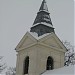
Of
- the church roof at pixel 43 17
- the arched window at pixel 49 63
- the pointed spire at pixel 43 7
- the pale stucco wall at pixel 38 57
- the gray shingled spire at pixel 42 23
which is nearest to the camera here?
the pale stucco wall at pixel 38 57

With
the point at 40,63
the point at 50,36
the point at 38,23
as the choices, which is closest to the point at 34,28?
the point at 38,23

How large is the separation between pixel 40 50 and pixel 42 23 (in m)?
2.63

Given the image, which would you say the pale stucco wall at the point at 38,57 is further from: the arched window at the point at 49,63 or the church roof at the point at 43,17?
the church roof at the point at 43,17

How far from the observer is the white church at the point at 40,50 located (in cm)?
1647

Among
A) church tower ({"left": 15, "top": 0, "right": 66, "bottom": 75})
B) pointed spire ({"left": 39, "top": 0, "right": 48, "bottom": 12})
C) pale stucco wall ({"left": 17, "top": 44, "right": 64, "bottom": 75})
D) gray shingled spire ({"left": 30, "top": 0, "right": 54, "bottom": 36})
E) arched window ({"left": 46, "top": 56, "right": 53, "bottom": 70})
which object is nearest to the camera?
pale stucco wall ({"left": 17, "top": 44, "right": 64, "bottom": 75})

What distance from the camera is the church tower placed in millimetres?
16469

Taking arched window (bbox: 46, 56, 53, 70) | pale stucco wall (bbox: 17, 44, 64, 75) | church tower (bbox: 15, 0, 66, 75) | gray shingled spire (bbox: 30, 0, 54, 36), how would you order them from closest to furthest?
1. pale stucco wall (bbox: 17, 44, 64, 75)
2. church tower (bbox: 15, 0, 66, 75)
3. arched window (bbox: 46, 56, 53, 70)
4. gray shingled spire (bbox: 30, 0, 54, 36)

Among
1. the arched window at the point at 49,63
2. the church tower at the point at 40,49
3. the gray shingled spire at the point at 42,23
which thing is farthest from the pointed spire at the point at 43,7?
the arched window at the point at 49,63

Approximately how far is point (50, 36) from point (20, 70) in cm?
355

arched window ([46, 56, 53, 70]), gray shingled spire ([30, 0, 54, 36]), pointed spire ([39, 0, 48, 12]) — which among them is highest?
pointed spire ([39, 0, 48, 12])

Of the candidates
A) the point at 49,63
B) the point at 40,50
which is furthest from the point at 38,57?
the point at 49,63

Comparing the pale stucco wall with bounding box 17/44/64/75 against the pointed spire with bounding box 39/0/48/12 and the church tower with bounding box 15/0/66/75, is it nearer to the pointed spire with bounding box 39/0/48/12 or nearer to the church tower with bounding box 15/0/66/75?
the church tower with bounding box 15/0/66/75

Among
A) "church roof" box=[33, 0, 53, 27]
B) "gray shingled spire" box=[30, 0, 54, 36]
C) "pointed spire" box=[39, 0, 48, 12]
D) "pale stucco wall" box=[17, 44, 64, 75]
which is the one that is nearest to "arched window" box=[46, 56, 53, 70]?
"pale stucco wall" box=[17, 44, 64, 75]

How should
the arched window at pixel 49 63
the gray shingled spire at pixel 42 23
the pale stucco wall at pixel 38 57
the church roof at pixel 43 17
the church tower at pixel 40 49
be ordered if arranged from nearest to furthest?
the pale stucco wall at pixel 38 57, the church tower at pixel 40 49, the arched window at pixel 49 63, the gray shingled spire at pixel 42 23, the church roof at pixel 43 17
